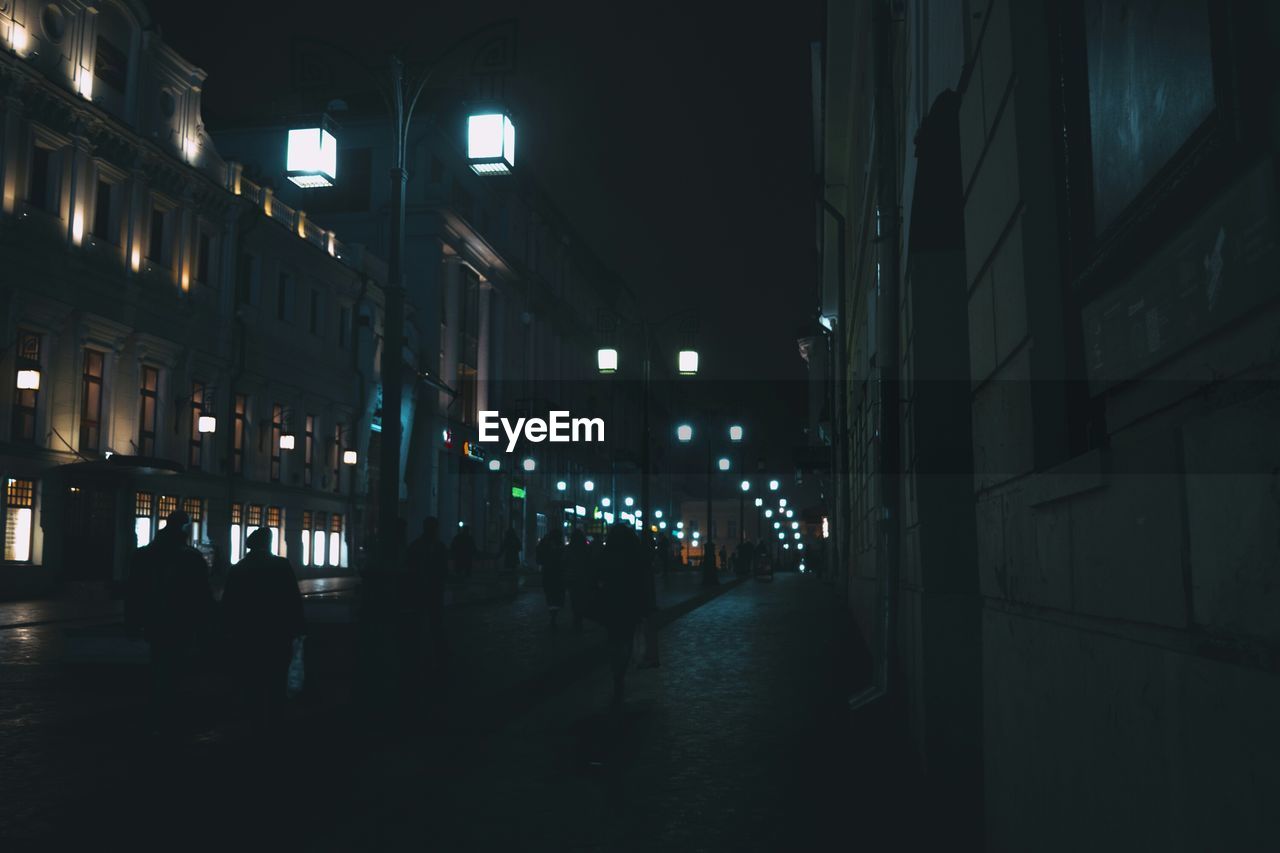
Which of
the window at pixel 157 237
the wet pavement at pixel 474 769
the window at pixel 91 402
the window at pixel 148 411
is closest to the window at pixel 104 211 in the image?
the window at pixel 157 237

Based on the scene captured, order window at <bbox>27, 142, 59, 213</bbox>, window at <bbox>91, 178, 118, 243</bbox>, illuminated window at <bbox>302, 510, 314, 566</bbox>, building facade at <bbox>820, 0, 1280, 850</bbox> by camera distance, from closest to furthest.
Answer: building facade at <bbox>820, 0, 1280, 850</bbox>, window at <bbox>27, 142, 59, 213</bbox>, window at <bbox>91, 178, 118, 243</bbox>, illuminated window at <bbox>302, 510, 314, 566</bbox>

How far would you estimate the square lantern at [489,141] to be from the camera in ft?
48.0

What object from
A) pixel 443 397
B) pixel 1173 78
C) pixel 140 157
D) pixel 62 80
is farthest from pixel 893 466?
pixel 443 397

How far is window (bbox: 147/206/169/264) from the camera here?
35875 millimetres

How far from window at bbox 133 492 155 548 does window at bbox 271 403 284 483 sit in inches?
331

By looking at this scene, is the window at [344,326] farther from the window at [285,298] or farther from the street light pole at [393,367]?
the street light pole at [393,367]

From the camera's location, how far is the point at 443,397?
2247 inches

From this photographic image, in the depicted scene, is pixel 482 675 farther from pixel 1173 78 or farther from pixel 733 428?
pixel 733 428

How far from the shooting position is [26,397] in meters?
30.1

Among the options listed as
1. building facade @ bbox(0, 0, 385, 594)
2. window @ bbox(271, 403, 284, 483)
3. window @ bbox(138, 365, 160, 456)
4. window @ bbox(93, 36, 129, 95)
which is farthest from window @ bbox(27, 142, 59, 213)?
window @ bbox(271, 403, 284, 483)

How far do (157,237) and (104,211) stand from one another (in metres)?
2.82

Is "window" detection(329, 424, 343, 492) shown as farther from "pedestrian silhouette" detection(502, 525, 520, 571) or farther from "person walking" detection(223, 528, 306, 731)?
"person walking" detection(223, 528, 306, 731)

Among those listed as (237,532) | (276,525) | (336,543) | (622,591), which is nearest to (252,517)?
(237,532)

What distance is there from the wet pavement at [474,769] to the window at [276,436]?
99.8 ft
